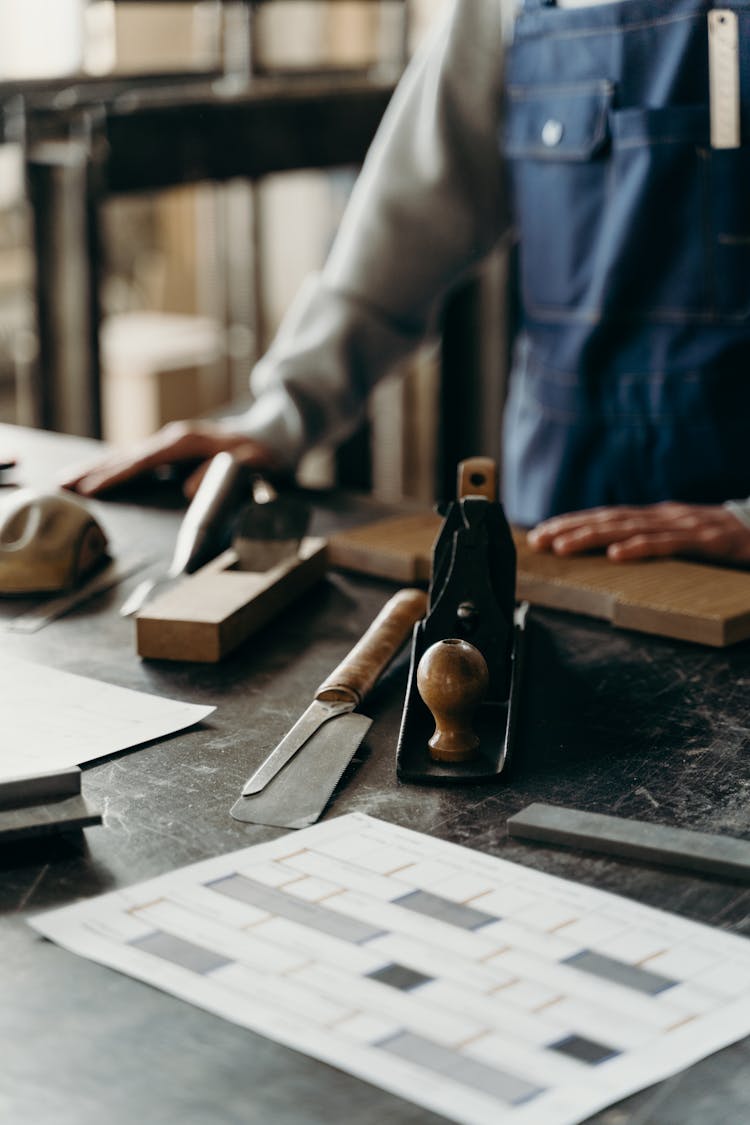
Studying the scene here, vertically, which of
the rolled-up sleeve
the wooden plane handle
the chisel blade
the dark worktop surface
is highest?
the rolled-up sleeve

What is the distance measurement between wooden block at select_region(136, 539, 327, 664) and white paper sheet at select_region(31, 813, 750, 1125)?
408mm

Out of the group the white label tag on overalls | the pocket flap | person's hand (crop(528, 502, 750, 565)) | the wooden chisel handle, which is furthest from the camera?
the pocket flap

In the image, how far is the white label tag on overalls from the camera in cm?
171

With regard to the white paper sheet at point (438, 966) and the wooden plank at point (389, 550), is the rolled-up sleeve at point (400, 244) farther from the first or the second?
the white paper sheet at point (438, 966)

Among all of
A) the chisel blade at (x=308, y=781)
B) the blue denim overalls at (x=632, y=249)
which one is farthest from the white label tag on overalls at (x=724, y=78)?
the chisel blade at (x=308, y=781)

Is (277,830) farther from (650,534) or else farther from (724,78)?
(724,78)

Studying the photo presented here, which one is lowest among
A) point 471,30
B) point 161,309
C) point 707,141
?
point 161,309

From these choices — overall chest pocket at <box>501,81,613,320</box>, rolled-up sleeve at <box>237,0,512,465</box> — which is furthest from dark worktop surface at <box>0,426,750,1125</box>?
overall chest pocket at <box>501,81,613,320</box>

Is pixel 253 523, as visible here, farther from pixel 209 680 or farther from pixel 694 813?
pixel 694 813

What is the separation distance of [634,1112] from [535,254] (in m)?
1.54

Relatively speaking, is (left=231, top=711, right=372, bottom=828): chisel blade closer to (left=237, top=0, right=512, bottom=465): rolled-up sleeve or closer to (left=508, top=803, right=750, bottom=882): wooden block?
(left=508, top=803, right=750, bottom=882): wooden block

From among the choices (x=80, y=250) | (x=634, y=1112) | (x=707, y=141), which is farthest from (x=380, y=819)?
(x=80, y=250)

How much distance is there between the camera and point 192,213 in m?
7.40

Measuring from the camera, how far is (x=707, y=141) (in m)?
1.76
